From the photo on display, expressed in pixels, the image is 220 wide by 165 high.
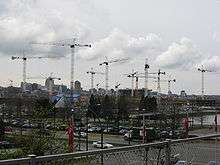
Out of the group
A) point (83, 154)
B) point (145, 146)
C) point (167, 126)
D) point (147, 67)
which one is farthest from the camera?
point (147, 67)

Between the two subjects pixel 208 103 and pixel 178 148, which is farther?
pixel 208 103

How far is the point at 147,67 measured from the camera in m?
175

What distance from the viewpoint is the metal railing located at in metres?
5.11

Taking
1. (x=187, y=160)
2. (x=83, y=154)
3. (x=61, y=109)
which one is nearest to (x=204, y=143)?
(x=187, y=160)

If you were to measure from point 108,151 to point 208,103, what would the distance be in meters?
174

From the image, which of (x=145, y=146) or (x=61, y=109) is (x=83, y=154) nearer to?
(x=145, y=146)

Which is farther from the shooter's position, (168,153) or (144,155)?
(168,153)

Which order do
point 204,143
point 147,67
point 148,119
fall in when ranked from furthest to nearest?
point 147,67 → point 148,119 → point 204,143

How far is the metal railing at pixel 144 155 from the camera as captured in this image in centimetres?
511

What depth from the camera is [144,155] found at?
660cm

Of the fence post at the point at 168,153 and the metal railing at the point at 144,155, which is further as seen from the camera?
the fence post at the point at 168,153

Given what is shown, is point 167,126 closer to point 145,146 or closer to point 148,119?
point 148,119

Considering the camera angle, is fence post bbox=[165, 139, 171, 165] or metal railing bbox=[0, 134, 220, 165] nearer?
metal railing bbox=[0, 134, 220, 165]

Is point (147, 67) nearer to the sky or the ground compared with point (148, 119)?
nearer to the sky
